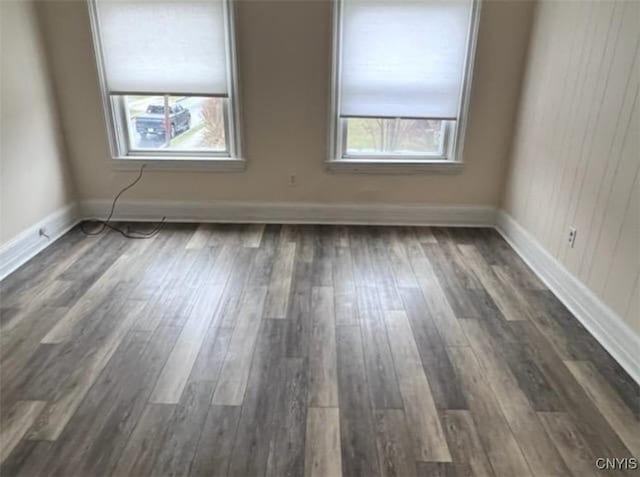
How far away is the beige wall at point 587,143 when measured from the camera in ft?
7.73

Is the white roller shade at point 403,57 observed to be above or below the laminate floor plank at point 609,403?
above

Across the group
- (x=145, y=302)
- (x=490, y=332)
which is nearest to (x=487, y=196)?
(x=490, y=332)

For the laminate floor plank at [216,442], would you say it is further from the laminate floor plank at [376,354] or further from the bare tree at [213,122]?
the bare tree at [213,122]

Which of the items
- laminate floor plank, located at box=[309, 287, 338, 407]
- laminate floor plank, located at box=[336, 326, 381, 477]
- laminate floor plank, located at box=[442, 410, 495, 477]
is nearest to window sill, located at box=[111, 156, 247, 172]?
laminate floor plank, located at box=[309, 287, 338, 407]

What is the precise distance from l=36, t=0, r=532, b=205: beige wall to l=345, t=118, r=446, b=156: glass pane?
21cm

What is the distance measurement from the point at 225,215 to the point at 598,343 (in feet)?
9.46

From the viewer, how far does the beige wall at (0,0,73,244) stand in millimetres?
3123

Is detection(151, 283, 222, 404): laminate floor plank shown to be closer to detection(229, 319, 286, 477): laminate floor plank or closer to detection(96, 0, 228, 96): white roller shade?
detection(229, 319, 286, 477): laminate floor plank

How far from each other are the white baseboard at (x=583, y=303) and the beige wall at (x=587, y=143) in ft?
0.17

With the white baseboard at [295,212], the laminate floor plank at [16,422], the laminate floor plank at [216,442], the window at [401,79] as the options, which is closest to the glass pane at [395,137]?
the window at [401,79]

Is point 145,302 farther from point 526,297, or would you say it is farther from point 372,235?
point 526,297

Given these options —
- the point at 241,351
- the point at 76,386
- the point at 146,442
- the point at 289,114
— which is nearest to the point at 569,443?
the point at 241,351

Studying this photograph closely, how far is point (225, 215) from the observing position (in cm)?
407

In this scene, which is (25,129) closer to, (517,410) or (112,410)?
(112,410)
